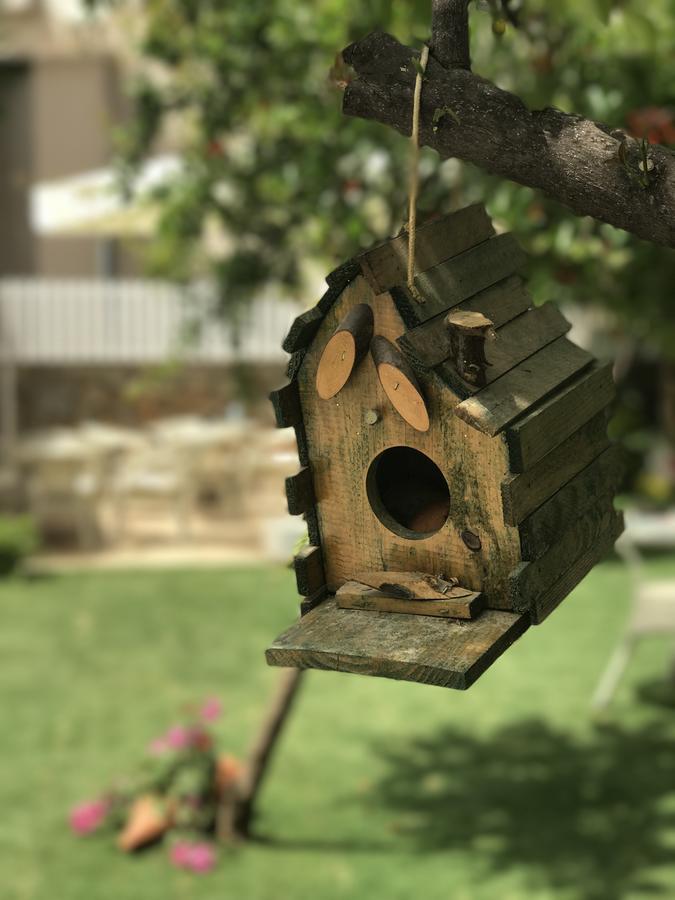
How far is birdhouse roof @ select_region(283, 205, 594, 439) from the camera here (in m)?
1.65

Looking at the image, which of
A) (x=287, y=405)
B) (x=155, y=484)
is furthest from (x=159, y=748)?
(x=155, y=484)

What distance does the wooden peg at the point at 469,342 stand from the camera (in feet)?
5.23

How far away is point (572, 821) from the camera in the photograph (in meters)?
6.08

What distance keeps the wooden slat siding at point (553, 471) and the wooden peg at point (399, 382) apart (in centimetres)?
16

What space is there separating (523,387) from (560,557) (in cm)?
26

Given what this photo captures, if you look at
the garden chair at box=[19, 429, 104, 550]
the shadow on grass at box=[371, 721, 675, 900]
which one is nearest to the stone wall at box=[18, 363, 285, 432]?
the garden chair at box=[19, 429, 104, 550]

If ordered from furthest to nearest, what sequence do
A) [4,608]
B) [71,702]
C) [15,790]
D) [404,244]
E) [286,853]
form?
1. [4,608]
2. [71,702]
3. [15,790]
4. [286,853]
5. [404,244]

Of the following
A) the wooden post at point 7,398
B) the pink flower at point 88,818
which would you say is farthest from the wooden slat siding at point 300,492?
the wooden post at point 7,398

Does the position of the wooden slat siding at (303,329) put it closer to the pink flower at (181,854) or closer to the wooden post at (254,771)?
the wooden post at (254,771)

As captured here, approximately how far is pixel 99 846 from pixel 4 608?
154 inches

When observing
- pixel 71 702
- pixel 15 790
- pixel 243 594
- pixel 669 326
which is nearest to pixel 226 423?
pixel 243 594

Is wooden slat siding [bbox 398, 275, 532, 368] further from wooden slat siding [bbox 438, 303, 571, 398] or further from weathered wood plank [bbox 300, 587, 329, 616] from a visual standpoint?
weathered wood plank [bbox 300, 587, 329, 616]

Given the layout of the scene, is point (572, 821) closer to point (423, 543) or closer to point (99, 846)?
point (99, 846)

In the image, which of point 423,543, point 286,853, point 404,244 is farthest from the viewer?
point 286,853
